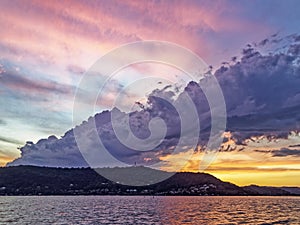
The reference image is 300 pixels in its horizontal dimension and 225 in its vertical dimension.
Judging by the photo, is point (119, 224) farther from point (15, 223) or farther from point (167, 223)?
point (15, 223)

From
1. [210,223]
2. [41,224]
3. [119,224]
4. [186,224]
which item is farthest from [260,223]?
[41,224]

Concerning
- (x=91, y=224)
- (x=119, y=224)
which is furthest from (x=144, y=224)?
(x=91, y=224)

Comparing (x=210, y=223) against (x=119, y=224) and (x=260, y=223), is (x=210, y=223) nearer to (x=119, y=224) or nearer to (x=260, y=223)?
(x=260, y=223)

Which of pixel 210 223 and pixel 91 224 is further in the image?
pixel 210 223

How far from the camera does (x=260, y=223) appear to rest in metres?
128

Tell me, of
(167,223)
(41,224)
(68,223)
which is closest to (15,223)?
(41,224)

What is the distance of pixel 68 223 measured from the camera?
4771 inches

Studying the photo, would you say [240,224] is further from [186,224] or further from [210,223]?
[186,224]

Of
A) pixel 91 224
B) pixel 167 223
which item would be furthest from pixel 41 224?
pixel 167 223

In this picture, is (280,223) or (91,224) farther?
(280,223)

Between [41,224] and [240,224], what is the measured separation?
6696 cm

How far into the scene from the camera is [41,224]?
12025cm

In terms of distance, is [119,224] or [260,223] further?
[260,223]

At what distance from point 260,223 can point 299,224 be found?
12972 millimetres
